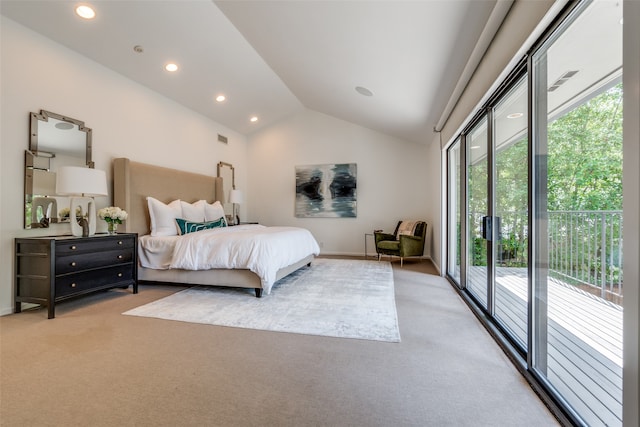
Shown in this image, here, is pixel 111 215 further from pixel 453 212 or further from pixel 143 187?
pixel 453 212

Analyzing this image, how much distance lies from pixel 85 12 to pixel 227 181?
3.82 m

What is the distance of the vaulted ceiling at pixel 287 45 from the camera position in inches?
104

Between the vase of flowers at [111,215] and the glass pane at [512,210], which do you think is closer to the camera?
the glass pane at [512,210]

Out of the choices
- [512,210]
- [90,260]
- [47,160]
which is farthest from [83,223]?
[512,210]

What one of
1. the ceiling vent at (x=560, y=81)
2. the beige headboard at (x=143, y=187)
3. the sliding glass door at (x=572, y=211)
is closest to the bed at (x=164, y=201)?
the beige headboard at (x=143, y=187)

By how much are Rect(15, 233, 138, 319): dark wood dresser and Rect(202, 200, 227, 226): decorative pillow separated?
1908 mm

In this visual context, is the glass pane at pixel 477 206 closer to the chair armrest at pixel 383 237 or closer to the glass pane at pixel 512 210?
the glass pane at pixel 512 210

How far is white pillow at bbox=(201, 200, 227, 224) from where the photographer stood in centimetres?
513

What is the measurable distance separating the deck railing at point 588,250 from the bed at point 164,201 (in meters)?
2.61

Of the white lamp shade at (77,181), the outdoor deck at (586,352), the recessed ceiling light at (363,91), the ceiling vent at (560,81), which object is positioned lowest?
the outdoor deck at (586,352)

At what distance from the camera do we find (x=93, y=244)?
309 centimetres

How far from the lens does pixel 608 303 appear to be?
1.39 meters

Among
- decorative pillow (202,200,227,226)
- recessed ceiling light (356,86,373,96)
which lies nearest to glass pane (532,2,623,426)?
recessed ceiling light (356,86,373,96)

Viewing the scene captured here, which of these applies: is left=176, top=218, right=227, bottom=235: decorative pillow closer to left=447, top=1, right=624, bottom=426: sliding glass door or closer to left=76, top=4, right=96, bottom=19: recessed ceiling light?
left=76, top=4, right=96, bottom=19: recessed ceiling light
